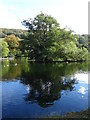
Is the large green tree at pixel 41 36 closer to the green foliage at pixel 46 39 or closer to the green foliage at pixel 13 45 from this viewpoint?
the green foliage at pixel 46 39

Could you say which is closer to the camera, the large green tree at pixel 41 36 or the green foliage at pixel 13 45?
the large green tree at pixel 41 36

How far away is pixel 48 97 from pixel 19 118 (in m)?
8.41

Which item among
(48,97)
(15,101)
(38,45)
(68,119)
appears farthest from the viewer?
(38,45)

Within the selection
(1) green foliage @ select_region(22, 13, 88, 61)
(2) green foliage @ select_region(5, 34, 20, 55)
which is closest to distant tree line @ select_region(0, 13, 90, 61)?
(1) green foliage @ select_region(22, 13, 88, 61)

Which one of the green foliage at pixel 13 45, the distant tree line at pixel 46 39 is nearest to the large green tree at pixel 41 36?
the distant tree line at pixel 46 39

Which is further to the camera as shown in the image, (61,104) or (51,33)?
(51,33)

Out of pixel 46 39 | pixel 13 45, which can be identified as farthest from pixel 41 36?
pixel 13 45

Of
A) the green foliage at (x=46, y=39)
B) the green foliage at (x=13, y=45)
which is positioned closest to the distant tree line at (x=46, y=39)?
the green foliage at (x=46, y=39)

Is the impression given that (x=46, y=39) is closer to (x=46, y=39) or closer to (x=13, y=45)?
(x=46, y=39)

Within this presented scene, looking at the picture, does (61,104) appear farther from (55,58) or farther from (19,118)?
(55,58)

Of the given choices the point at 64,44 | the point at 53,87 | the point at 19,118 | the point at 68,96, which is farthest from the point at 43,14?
the point at 19,118

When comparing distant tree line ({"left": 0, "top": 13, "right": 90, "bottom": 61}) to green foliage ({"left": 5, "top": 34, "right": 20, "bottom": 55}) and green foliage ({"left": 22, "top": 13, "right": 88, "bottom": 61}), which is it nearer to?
green foliage ({"left": 22, "top": 13, "right": 88, "bottom": 61})

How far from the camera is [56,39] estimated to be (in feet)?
264

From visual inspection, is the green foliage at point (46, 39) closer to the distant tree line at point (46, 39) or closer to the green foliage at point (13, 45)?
the distant tree line at point (46, 39)
